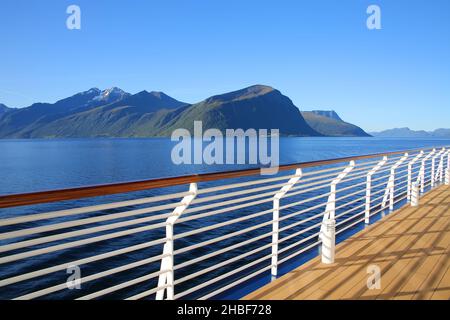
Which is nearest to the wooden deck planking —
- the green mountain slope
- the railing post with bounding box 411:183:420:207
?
the railing post with bounding box 411:183:420:207

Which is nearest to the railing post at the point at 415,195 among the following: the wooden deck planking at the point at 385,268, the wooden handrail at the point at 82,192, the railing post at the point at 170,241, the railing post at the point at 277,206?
the wooden deck planking at the point at 385,268

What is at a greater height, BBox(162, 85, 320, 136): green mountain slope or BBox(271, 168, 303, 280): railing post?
BBox(162, 85, 320, 136): green mountain slope

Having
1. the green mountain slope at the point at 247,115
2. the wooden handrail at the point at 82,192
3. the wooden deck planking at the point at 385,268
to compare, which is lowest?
the wooden deck planking at the point at 385,268

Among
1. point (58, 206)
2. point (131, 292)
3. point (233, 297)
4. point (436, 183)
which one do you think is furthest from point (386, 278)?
point (58, 206)

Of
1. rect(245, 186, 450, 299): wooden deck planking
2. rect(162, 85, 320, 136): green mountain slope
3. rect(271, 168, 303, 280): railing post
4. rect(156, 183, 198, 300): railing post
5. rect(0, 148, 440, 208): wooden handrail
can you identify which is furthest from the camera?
rect(162, 85, 320, 136): green mountain slope

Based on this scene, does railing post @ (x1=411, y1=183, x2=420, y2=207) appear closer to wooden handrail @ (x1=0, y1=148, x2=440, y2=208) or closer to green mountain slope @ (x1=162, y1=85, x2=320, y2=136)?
wooden handrail @ (x1=0, y1=148, x2=440, y2=208)

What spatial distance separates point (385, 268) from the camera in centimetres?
308

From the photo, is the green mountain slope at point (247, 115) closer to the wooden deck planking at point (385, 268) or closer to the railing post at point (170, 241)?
the wooden deck planking at point (385, 268)

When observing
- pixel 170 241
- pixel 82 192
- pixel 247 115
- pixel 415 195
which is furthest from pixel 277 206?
pixel 247 115

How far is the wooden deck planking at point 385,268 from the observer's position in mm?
2586

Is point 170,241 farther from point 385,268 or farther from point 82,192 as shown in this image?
point 385,268

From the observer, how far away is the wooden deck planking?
2586 mm

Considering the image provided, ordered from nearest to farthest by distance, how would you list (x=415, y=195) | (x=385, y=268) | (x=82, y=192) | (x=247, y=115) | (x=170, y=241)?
(x=82, y=192) → (x=170, y=241) → (x=385, y=268) → (x=415, y=195) → (x=247, y=115)

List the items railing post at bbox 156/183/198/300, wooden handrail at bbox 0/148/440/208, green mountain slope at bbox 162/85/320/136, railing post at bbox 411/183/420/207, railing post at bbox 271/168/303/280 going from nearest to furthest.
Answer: wooden handrail at bbox 0/148/440/208
railing post at bbox 156/183/198/300
railing post at bbox 271/168/303/280
railing post at bbox 411/183/420/207
green mountain slope at bbox 162/85/320/136
